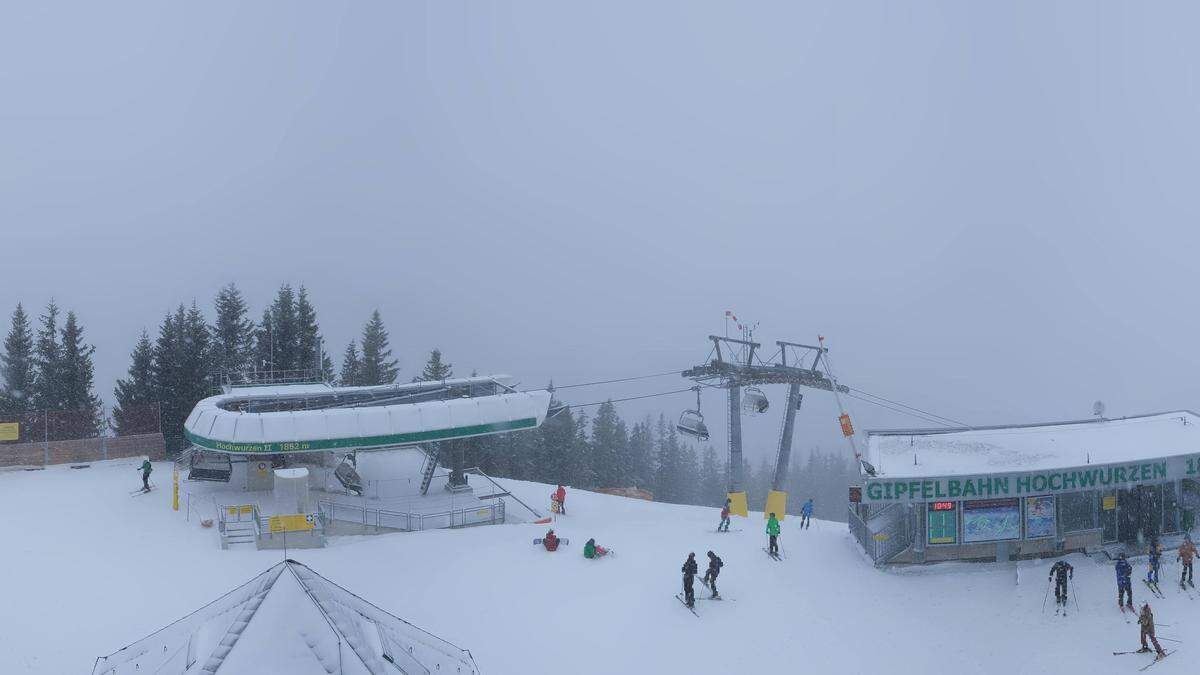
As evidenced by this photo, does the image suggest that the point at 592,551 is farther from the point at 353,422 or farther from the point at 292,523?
the point at 353,422

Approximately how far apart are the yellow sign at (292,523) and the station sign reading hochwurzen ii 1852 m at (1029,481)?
19.9 m

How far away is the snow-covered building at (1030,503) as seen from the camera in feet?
87.2

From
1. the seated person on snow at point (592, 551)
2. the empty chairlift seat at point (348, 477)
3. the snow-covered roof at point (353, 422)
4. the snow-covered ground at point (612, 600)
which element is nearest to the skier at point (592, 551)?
the seated person on snow at point (592, 551)

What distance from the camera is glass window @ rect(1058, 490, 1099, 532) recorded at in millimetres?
27266

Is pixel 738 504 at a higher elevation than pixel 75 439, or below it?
below

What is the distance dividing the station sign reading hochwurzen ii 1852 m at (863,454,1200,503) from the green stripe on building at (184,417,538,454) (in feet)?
59.5

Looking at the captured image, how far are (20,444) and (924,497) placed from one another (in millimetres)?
41269

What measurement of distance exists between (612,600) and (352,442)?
49.6 ft

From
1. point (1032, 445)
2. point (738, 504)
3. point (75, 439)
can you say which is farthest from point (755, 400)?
point (75, 439)

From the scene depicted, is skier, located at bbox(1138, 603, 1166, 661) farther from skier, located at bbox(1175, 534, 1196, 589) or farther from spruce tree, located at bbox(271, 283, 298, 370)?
spruce tree, located at bbox(271, 283, 298, 370)

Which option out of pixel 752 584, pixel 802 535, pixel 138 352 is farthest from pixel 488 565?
pixel 138 352

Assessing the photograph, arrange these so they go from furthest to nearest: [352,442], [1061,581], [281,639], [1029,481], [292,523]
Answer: [352,442]
[292,523]
[1029,481]
[1061,581]
[281,639]

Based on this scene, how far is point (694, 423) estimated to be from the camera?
44250mm

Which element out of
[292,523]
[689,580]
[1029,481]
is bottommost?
[689,580]
